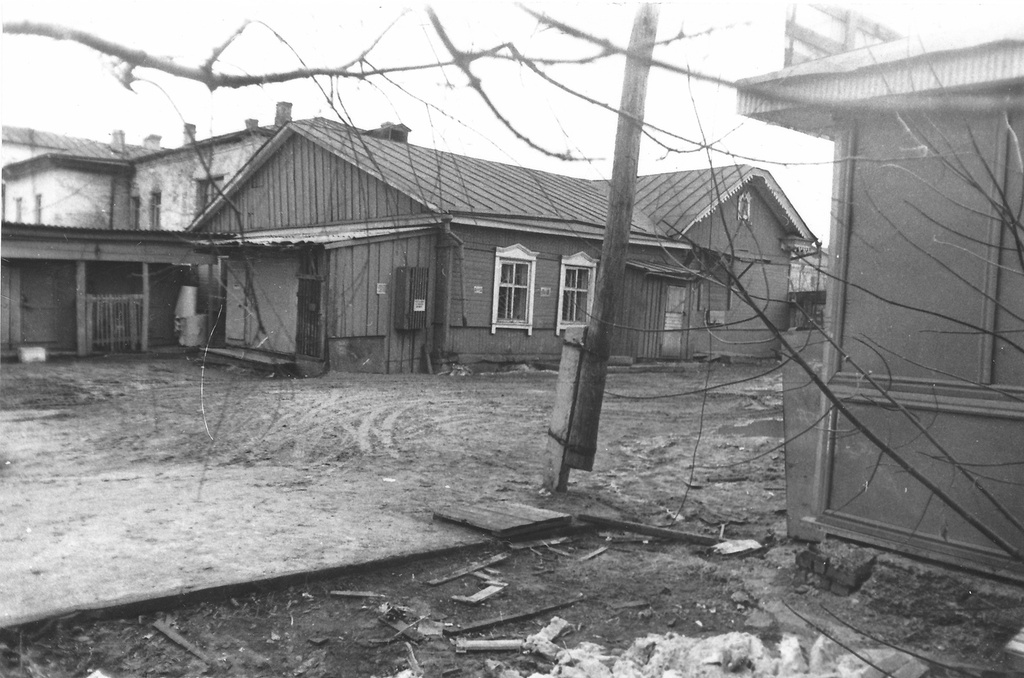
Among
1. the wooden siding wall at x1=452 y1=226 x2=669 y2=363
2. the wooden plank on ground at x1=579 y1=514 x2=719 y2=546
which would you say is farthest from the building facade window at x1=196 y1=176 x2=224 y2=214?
the wooden siding wall at x1=452 y1=226 x2=669 y2=363

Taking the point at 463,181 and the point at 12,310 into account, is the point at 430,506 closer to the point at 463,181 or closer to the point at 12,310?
the point at 463,181

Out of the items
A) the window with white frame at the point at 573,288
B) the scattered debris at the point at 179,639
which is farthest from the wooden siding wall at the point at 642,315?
the scattered debris at the point at 179,639

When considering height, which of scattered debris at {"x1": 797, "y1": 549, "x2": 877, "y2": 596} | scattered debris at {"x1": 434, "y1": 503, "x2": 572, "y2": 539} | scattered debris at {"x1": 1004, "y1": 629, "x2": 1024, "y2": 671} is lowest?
scattered debris at {"x1": 434, "y1": 503, "x2": 572, "y2": 539}

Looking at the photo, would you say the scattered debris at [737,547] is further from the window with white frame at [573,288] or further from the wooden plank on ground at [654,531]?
the window with white frame at [573,288]

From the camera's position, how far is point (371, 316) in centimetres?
1313

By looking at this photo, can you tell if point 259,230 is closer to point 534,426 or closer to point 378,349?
point 378,349

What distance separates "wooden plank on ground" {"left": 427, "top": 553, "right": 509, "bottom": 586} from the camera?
184 inches

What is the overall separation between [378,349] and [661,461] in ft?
20.6

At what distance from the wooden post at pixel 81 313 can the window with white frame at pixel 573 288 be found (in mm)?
8250

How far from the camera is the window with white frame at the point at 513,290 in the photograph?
41.5 ft

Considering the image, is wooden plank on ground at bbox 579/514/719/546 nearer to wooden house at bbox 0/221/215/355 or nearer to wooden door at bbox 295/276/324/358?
wooden door at bbox 295/276/324/358

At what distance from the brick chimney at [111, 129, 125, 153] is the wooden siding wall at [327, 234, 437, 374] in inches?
367

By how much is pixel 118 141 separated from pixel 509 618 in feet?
9.85

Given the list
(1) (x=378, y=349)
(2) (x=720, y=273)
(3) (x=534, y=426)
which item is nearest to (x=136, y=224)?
(1) (x=378, y=349)
